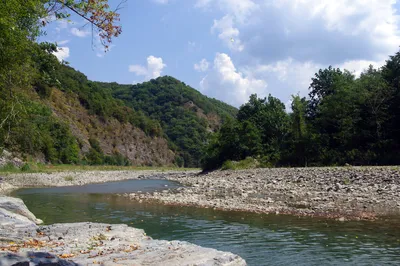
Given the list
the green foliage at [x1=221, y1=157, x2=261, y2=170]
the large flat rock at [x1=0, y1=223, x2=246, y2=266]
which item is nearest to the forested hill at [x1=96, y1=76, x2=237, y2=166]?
the green foliage at [x1=221, y1=157, x2=261, y2=170]

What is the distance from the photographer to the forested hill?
137625mm

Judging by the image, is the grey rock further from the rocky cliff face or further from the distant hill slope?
the rocky cliff face

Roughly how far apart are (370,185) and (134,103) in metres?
139

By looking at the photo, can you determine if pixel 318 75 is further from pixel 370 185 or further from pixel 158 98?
pixel 158 98

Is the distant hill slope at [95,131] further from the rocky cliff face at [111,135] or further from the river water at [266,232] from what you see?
the river water at [266,232]

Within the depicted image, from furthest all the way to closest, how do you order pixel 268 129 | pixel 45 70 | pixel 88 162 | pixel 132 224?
pixel 88 162, pixel 268 129, pixel 132 224, pixel 45 70

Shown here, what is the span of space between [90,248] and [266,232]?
20.9ft

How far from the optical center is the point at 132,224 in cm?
1512

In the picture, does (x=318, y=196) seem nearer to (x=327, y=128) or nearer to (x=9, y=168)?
(x=327, y=128)

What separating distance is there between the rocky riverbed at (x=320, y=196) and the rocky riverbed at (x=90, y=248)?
8.12 meters

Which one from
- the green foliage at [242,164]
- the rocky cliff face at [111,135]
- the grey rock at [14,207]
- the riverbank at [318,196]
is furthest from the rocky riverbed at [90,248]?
the rocky cliff face at [111,135]

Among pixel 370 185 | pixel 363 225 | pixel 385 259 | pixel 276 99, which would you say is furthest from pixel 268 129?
pixel 385 259

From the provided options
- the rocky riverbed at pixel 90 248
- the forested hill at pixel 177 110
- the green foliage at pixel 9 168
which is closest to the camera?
the rocky riverbed at pixel 90 248

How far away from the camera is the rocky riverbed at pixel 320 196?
1651 centimetres
